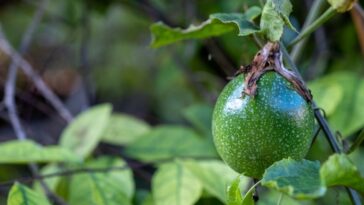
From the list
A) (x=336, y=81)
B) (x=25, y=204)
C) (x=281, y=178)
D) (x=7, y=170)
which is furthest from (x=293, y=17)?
(x=281, y=178)

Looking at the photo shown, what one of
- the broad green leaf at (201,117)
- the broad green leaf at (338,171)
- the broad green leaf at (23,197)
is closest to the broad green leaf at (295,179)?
the broad green leaf at (338,171)

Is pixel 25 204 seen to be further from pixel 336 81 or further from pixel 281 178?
pixel 336 81

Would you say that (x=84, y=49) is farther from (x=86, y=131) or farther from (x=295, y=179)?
(x=295, y=179)

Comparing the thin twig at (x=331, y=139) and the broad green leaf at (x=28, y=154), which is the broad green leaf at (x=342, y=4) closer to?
the thin twig at (x=331, y=139)

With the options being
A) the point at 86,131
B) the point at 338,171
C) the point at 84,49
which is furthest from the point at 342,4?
the point at 84,49

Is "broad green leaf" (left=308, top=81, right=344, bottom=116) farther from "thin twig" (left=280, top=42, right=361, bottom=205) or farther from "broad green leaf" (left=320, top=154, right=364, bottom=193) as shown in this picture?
"broad green leaf" (left=320, top=154, right=364, bottom=193)

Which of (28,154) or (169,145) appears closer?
(28,154)

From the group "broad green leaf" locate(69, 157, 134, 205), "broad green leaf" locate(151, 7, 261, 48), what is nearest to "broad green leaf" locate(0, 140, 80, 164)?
"broad green leaf" locate(69, 157, 134, 205)
